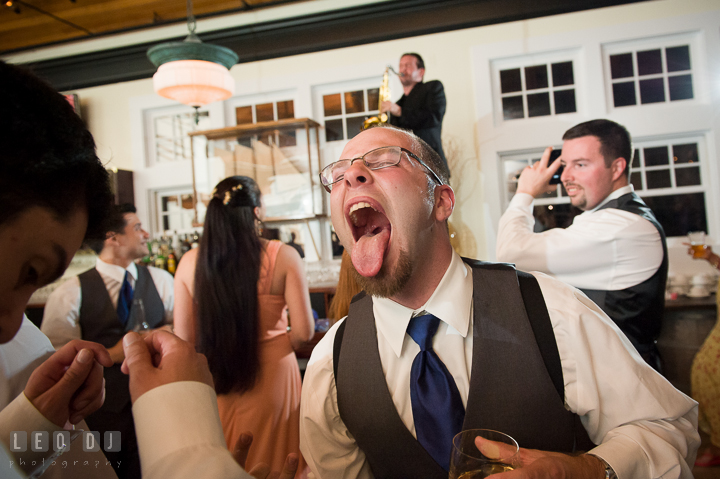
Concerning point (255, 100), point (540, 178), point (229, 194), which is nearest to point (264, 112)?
point (255, 100)

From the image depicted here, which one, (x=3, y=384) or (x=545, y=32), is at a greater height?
(x=545, y=32)

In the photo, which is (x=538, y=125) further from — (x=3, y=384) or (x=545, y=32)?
(x=3, y=384)

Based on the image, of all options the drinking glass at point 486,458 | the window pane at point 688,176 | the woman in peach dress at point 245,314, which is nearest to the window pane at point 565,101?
the window pane at point 688,176

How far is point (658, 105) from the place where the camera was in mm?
3477

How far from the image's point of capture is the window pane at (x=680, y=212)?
3.46 m

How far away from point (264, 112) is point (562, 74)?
2.94 m

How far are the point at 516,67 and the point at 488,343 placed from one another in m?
3.48

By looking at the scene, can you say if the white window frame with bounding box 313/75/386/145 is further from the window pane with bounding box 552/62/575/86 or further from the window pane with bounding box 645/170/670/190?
the window pane with bounding box 645/170/670/190

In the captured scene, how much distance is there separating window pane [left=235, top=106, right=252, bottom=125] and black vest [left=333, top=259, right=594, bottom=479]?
3905 millimetres

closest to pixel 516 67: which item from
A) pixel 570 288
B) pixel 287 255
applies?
pixel 287 255

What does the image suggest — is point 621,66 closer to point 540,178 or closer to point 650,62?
point 650,62

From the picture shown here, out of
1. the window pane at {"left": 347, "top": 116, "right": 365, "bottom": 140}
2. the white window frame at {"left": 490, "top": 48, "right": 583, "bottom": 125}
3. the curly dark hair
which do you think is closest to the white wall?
the white window frame at {"left": 490, "top": 48, "right": 583, "bottom": 125}

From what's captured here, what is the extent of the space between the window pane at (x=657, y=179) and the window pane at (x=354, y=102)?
2648 mm

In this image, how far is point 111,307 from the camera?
7.79ft
